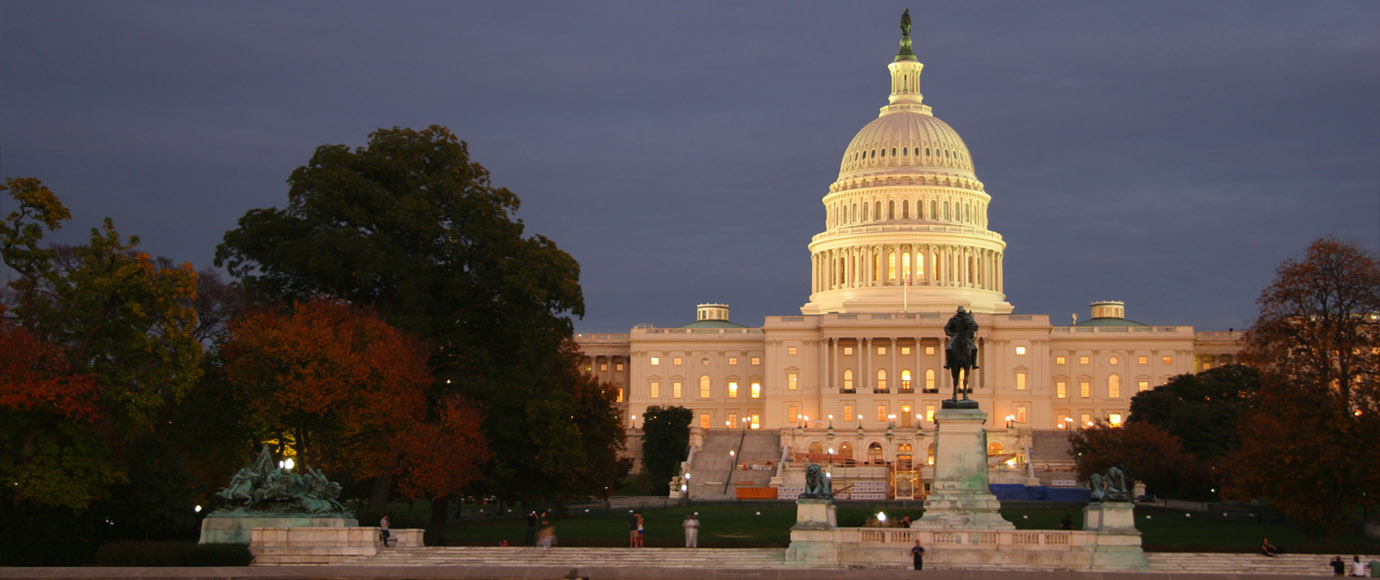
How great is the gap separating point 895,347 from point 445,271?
281 ft

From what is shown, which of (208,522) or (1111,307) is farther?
(1111,307)

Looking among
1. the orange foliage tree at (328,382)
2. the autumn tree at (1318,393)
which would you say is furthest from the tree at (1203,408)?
the orange foliage tree at (328,382)

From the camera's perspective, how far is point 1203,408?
98.7 meters

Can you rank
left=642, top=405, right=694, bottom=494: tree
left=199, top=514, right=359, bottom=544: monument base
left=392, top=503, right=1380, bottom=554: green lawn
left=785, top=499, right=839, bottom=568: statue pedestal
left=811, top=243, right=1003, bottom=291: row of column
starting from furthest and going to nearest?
left=811, top=243, right=1003, bottom=291: row of column, left=642, top=405, right=694, bottom=494: tree, left=392, top=503, right=1380, bottom=554: green lawn, left=199, top=514, right=359, bottom=544: monument base, left=785, top=499, right=839, bottom=568: statue pedestal

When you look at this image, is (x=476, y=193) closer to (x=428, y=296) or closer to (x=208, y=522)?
(x=428, y=296)

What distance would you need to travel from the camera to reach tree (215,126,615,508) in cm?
5928

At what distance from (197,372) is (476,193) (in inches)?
655

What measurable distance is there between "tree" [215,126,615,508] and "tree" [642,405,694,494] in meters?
54.6

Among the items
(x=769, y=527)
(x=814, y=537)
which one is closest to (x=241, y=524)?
(x=814, y=537)

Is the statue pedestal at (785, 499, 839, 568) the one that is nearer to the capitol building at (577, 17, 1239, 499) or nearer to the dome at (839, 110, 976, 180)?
the capitol building at (577, 17, 1239, 499)

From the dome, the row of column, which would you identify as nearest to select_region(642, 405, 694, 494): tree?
the row of column

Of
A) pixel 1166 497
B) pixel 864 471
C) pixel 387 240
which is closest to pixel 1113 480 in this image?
pixel 387 240

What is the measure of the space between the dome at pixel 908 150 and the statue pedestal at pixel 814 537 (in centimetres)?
11743

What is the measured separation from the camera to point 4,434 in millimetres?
45938
